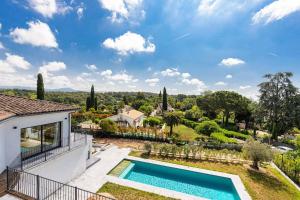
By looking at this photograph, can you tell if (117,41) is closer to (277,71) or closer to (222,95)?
(277,71)

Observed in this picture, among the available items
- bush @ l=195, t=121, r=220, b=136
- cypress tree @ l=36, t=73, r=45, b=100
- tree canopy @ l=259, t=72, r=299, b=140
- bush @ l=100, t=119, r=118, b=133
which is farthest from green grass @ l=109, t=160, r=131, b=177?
tree canopy @ l=259, t=72, r=299, b=140

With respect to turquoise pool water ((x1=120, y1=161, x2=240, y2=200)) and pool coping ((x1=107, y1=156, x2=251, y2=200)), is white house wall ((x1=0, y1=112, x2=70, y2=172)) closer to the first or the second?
pool coping ((x1=107, y1=156, x2=251, y2=200))

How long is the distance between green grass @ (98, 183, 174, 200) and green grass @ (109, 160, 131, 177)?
2397 mm

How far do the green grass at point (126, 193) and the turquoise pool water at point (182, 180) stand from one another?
2.52 metres

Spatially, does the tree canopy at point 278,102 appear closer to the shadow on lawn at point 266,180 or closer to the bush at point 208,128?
the bush at point 208,128

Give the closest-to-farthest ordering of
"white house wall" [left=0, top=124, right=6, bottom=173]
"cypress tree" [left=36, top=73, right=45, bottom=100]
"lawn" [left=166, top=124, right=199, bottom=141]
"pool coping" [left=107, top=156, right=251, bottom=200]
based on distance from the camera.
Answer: "white house wall" [left=0, top=124, right=6, bottom=173] → "pool coping" [left=107, top=156, right=251, bottom=200] → "lawn" [left=166, top=124, right=199, bottom=141] → "cypress tree" [left=36, top=73, right=45, bottom=100]

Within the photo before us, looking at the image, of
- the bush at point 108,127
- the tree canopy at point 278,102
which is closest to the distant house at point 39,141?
the bush at point 108,127

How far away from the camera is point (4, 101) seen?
35.6 feet

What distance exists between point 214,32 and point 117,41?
462 inches

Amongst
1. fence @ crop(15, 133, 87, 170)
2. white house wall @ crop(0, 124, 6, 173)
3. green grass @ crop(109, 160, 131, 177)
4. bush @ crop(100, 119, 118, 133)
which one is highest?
white house wall @ crop(0, 124, 6, 173)

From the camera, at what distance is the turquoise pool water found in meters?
13.6

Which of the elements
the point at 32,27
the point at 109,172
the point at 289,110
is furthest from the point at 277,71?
the point at 32,27

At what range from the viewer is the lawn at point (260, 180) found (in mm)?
13031

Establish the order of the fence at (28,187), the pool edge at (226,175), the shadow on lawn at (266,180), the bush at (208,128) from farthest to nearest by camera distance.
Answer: the bush at (208,128), the shadow on lawn at (266,180), the pool edge at (226,175), the fence at (28,187)
